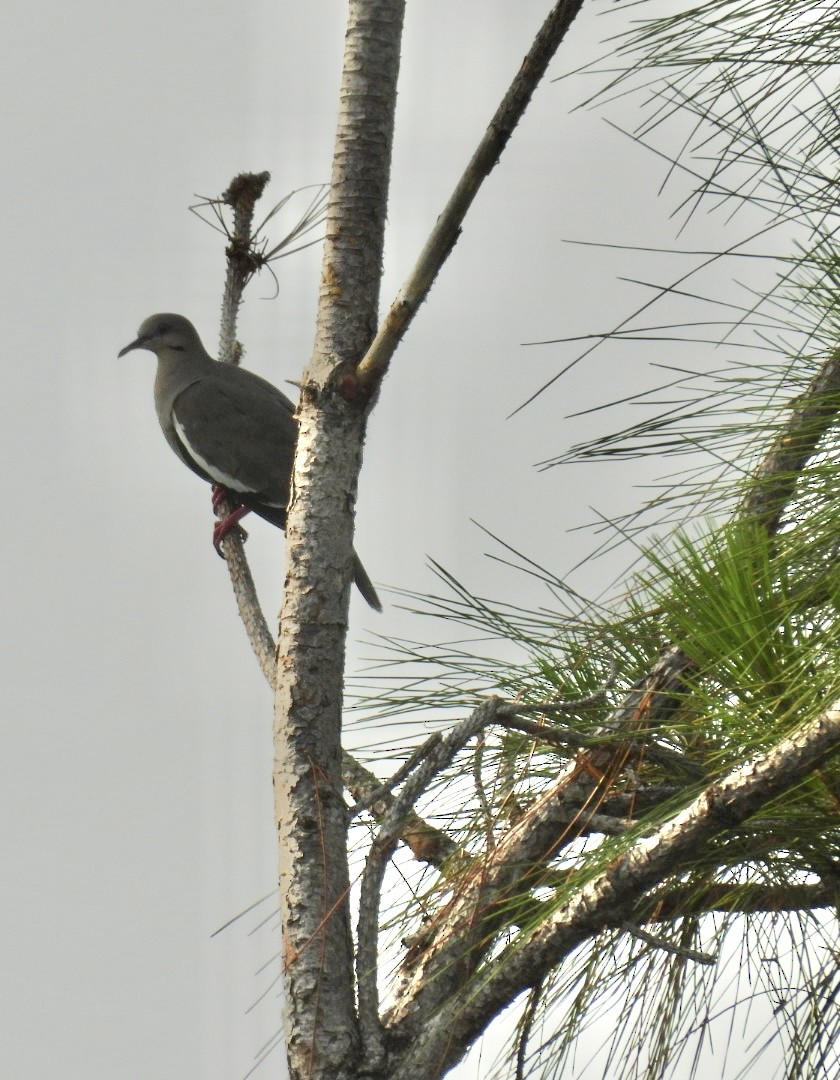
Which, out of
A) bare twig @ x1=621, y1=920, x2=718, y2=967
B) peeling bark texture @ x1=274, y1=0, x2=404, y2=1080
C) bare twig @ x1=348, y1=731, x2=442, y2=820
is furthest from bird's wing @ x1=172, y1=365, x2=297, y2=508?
bare twig @ x1=621, y1=920, x2=718, y2=967

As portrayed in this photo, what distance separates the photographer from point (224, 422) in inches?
88.5

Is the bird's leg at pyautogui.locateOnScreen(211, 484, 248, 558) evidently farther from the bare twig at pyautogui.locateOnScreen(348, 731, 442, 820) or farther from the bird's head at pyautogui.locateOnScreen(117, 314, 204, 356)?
the bare twig at pyautogui.locateOnScreen(348, 731, 442, 820)

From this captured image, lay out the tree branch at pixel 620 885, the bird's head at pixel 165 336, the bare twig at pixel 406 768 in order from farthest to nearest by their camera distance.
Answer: the bird's head at pixel 165 336, the bare twig at pixel 406 768, the tree branch at pixel 620 885

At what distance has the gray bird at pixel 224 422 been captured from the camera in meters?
2.14

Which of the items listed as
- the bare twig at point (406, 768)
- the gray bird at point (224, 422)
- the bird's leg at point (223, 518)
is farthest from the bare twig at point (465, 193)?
the gray bird at point (224, 422)

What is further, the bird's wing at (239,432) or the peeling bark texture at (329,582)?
the bird's wing at (239,432)

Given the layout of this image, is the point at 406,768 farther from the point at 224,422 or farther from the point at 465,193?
the point at 224,422

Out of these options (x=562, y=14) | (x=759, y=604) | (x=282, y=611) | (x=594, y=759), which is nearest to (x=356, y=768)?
(x=282, y=611)

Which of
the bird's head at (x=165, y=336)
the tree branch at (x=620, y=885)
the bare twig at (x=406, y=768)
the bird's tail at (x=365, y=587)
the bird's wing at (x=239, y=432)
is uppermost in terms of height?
the bird's head at (x=165, y=336)

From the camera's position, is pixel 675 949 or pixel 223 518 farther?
pixel 223 518

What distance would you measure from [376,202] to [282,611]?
0.36 meters

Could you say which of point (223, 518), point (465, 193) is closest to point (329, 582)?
point (465, 193)

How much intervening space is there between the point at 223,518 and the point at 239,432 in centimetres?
24

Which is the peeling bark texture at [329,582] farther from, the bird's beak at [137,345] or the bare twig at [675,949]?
the bird's beak at [137,345]
